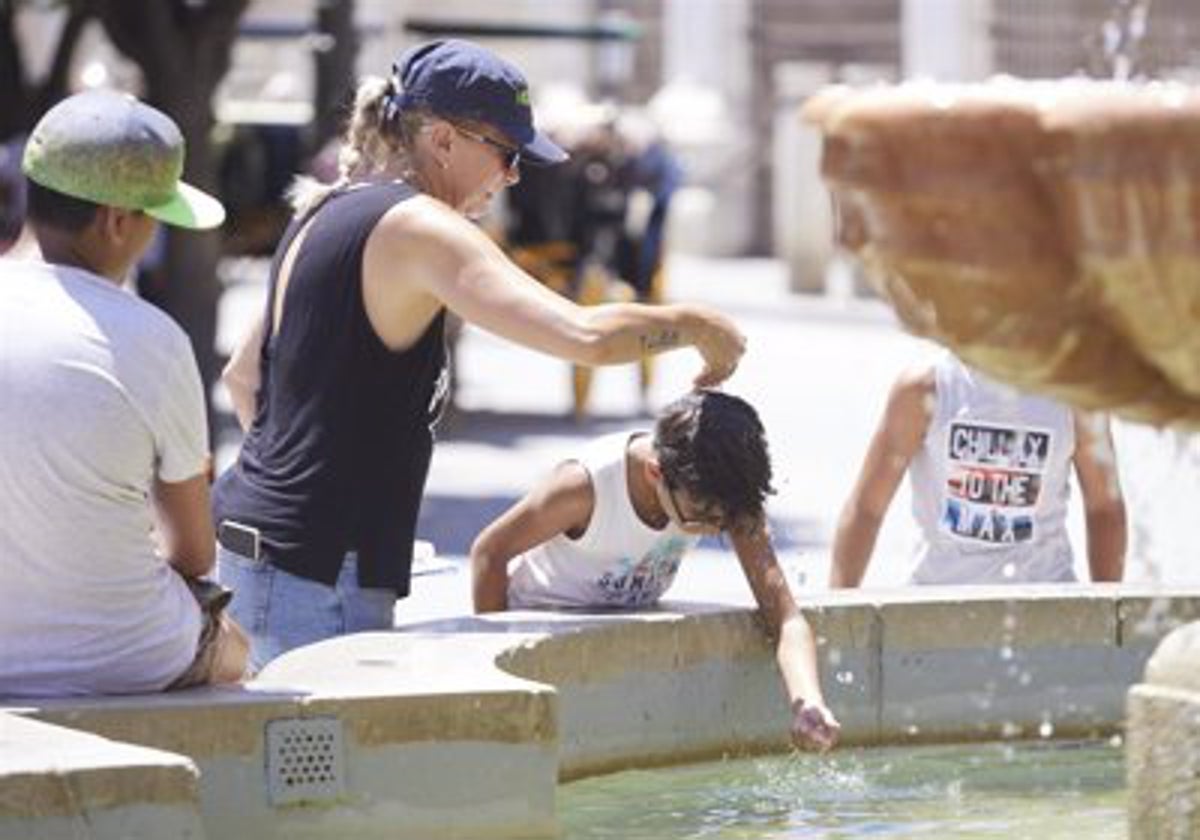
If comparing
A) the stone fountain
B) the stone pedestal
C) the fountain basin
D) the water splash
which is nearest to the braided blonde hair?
the fountain basin

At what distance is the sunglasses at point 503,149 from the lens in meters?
7.32

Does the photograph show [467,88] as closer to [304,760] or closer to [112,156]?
[112,156]

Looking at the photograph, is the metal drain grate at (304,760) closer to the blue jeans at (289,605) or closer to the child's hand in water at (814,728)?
the blue jeans at (289,605)

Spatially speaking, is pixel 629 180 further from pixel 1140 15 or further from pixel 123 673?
pixel 123 673

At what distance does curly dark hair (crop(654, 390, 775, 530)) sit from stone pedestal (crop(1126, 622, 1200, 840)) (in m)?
1.52

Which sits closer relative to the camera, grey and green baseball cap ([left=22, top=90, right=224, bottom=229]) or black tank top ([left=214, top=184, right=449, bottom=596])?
grey and green baseball cap ([left=22, top=90, right=224, bottom=229])

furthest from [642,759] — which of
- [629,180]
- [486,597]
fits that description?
[629,180]

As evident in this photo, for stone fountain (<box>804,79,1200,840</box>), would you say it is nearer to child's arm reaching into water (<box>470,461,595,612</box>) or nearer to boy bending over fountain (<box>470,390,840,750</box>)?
boy bending over fountain (<box>470,390,840,750</box>)

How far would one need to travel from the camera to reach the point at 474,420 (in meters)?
21.8

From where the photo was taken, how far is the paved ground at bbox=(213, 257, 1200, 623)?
41.6ft

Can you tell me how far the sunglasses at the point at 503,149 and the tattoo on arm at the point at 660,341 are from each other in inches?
24.1

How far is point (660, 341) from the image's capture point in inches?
273

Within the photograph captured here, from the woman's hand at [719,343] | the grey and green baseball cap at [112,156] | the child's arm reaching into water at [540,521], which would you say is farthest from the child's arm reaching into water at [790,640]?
the grey and green baseball cap at [112,156]

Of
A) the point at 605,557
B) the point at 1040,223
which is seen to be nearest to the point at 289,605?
the point at 605,557
